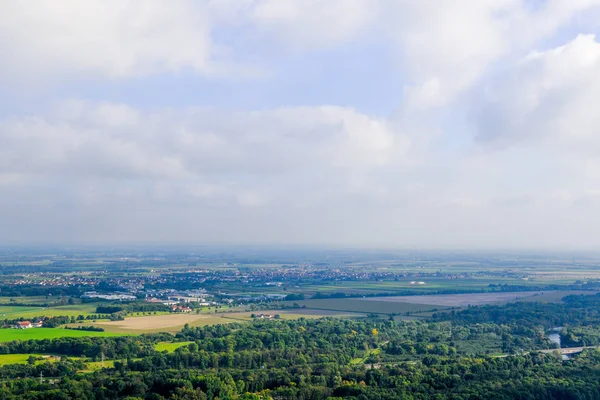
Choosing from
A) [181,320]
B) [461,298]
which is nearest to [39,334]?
[181,320]

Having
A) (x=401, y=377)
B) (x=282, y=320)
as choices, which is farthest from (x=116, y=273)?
(x=401, y=377)

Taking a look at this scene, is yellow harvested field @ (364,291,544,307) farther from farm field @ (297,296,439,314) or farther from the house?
the house

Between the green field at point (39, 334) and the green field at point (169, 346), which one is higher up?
the green field at point (39, 334)

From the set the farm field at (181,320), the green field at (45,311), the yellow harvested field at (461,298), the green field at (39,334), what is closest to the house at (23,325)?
the green field at (39,334)

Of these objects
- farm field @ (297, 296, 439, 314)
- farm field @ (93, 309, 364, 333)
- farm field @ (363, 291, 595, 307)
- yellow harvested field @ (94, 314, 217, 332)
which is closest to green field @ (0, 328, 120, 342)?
farm field @ (93, 309, 364, 333)

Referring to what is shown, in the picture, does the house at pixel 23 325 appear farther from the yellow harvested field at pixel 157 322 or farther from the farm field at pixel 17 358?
the farm field at pixel 17 358

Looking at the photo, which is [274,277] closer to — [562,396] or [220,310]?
[220,310]

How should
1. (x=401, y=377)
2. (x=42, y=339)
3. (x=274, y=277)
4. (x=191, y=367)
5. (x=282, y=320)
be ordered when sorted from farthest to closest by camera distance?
(x=274, y=277) → (x=282, y=320) → (x=42, y=339) → (x=191, y=367) → (x=401, y=377)

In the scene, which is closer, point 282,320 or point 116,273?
point 282,320
